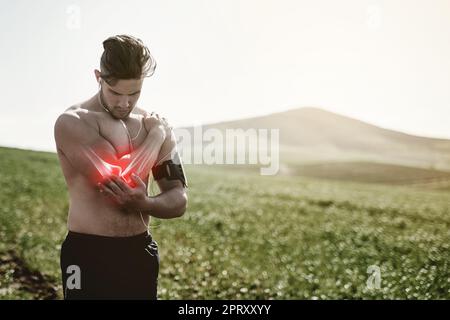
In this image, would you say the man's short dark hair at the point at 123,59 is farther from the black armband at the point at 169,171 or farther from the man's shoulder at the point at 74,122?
the black armband at the point at 169,171

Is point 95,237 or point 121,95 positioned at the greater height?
point 121,95

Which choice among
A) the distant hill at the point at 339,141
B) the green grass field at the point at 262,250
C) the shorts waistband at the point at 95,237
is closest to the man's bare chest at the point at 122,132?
the shorts waistband at the point at 95,237

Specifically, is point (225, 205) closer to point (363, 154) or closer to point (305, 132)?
point (363, 154)

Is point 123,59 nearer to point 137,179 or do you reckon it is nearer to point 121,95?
point 121,95

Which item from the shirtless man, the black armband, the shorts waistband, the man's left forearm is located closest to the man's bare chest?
the shirtless man

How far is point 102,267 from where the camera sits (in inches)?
142

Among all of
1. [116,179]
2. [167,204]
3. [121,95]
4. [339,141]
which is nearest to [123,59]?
[121,95]

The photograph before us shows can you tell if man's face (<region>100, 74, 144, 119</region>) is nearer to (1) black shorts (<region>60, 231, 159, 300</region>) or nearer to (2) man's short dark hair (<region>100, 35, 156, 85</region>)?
(2) man's short dark hair (<region>100, 35, 156, 85</region>)

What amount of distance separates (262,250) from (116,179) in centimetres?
1054

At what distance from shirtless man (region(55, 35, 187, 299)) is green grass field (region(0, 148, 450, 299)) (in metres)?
0.55

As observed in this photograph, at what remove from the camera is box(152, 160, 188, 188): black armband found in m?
3.73

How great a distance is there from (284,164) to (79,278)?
78.8 m

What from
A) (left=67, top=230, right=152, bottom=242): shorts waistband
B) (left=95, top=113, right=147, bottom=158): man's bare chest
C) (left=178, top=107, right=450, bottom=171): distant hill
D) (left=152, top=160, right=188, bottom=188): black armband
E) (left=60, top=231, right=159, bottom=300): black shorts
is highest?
(left=178, top=107, right=450, bottom=171): distant hill
